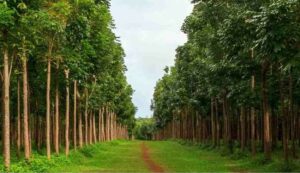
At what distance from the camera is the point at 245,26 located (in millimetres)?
26906

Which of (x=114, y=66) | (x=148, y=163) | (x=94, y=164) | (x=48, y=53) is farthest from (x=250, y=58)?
(x=114, y=66)

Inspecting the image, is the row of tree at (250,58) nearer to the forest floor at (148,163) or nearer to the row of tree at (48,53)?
the forest floor at (148,163)

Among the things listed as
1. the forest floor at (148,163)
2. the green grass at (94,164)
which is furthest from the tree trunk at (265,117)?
the green grass at (94,164)

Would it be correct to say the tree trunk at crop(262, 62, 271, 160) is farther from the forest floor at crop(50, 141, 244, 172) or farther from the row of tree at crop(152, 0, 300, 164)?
the forest floor at crop(50, 141, 244, 172)

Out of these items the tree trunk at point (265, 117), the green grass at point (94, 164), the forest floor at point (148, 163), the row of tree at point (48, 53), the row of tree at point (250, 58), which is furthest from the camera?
the tree trunk at point (265, 117)

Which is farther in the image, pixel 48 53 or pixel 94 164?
pixel 94 164

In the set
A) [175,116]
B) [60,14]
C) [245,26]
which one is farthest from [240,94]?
[175,116]

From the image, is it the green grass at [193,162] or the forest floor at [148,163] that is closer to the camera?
the forest floor at [148,163]

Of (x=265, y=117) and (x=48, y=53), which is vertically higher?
(x=48, y=53)

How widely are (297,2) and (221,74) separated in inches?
662

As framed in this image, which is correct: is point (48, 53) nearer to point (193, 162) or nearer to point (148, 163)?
point (148, 163)

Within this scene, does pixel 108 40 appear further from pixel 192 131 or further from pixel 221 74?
pixel 192 131

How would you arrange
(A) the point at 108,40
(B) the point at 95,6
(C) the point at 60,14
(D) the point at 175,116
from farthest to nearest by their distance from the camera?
(D) the point at 175,116 → (A) the point at 108,40 → (B) the point at 95,6 → (C) the point at 60,14

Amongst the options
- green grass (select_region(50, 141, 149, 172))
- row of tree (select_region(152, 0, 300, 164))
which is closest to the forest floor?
green grass (select_region(50, 141, 149, 172))
